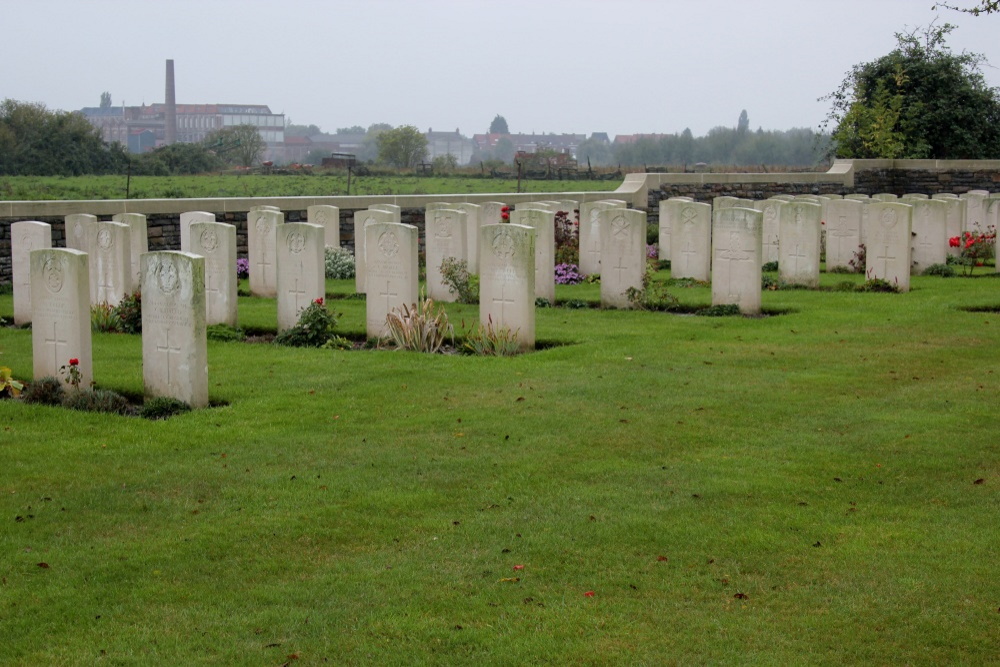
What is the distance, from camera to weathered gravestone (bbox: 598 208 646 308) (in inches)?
566

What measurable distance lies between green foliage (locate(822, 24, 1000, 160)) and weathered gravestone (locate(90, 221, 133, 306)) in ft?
81.3

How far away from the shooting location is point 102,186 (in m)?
28.5

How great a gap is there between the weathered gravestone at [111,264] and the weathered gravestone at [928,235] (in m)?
12.0

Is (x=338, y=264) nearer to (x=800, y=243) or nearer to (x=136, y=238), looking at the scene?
(x=136, y=238)

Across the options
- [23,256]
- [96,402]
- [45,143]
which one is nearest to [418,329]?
[96,402]

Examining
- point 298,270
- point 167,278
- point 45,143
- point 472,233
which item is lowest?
point 298,270

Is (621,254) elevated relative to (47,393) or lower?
elevated

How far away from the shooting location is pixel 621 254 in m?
14.6

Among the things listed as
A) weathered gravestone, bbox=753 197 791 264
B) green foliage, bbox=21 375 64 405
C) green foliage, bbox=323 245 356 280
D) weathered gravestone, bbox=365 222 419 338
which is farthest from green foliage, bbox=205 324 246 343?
weathered gravestone, bbox=753 197 791 264

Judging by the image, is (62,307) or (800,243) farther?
(800,243)

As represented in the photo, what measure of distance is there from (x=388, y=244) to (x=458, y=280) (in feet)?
9.89

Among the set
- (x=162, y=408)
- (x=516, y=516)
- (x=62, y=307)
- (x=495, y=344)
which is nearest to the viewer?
(x=516, y=516)

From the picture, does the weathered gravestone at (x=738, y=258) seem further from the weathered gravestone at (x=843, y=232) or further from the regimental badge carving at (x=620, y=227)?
the weathered gravestone at (x=843, y=232)

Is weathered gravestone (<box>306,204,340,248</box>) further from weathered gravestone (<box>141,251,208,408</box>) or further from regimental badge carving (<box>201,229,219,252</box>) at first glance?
weathered gravestone (<box>141,251,208,408</box>)
